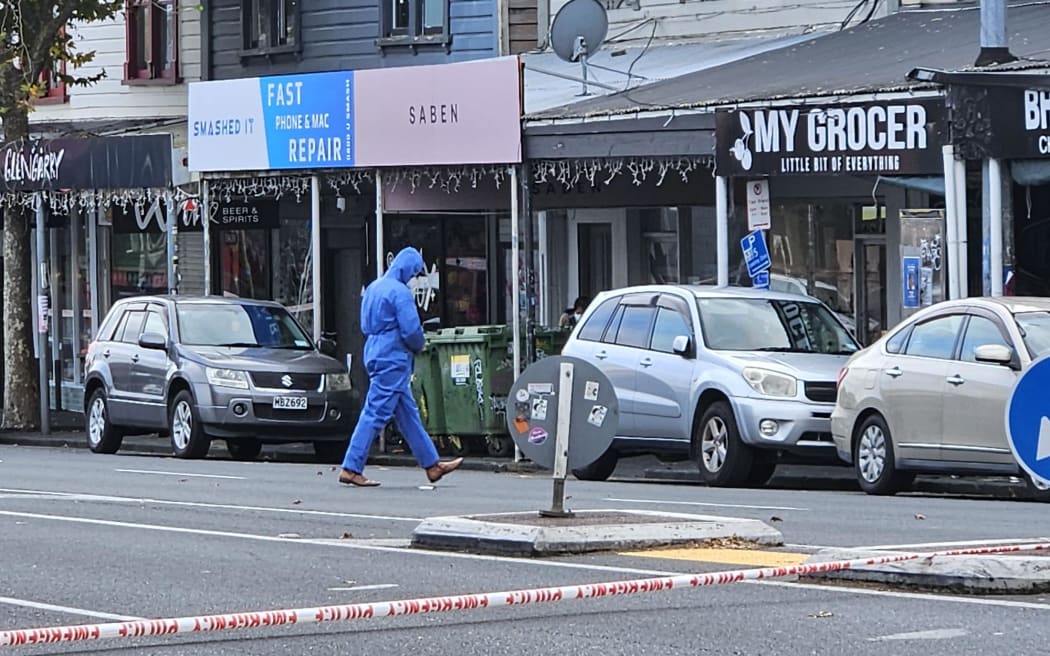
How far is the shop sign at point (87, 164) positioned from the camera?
1056 inches

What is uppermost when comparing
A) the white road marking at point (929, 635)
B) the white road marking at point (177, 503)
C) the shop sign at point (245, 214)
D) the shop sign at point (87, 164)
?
the shop sign at point (87, 164)

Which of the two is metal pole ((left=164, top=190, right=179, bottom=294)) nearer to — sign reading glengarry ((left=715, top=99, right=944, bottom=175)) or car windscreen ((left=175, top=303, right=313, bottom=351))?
car windscreen ((left=175, top=303, right=313, bottom=351))

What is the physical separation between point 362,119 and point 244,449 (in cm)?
392

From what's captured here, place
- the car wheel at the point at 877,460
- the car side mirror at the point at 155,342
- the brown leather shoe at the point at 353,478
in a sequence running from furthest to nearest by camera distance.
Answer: the car side mirror at the point at 155,342, the brown leather shoe at the point at 353,478, the car wheel at the point at 877,460

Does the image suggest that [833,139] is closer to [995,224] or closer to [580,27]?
[995,224]

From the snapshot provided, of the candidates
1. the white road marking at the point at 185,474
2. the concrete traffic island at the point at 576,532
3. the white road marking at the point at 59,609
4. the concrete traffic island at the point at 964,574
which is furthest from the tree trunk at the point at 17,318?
the concrete traffic island at the point at 964,574

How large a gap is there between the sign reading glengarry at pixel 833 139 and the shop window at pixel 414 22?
31.5 feet

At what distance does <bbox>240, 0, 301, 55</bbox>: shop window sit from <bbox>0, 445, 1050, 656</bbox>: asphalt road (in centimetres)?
1377

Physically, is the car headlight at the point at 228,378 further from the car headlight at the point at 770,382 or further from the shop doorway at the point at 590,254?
the car headlight at the point at 770,382

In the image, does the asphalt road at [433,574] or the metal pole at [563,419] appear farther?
the metal pole at [563,419]

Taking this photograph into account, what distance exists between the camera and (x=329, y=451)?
2377 cm

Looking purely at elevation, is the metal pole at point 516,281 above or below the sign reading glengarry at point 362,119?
below

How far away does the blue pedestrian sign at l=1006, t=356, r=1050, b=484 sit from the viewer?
936cm

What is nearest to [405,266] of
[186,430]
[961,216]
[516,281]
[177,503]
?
[177,503]
